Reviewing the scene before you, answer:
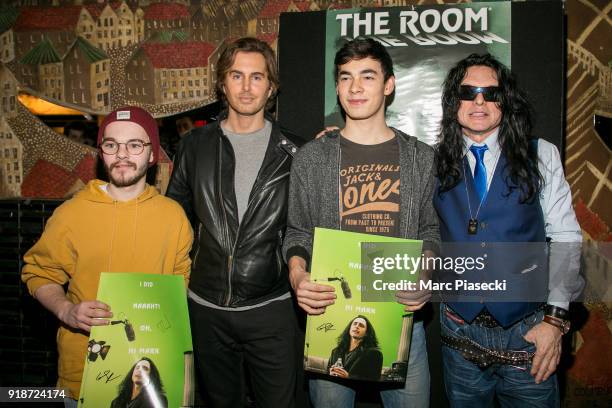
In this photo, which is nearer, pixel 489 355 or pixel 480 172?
pixel 489 355

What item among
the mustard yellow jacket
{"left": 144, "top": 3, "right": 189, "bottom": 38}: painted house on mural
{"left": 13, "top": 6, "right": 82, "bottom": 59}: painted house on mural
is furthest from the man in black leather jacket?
{"left": 13, "top": 6, "right": 82, "bottom": 59}: painted house on mural

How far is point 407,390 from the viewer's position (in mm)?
2207

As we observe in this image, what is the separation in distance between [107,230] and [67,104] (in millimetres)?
2043

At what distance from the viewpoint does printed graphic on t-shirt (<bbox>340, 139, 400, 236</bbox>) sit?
219 centimetres

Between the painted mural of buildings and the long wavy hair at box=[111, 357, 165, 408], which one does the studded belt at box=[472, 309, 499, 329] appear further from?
the painted mural of buildings

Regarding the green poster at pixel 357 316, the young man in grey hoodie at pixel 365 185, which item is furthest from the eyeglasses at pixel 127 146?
the green poster at pixel 357 316

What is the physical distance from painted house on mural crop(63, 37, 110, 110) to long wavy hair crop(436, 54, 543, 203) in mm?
2567

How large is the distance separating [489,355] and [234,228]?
4.24ft

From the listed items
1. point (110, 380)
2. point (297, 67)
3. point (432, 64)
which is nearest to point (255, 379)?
point (110, 380)

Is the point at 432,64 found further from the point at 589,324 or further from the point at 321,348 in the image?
the point at 589,324

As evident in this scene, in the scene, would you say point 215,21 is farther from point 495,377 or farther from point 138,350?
point 495,377

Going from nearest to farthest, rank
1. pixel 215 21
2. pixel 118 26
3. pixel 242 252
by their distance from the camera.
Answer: pixel 242 252 < pixel 215 21 < pixel 118 26

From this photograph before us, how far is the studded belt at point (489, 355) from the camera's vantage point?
2.02 metres

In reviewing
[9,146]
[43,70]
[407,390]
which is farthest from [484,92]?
[9,146]
